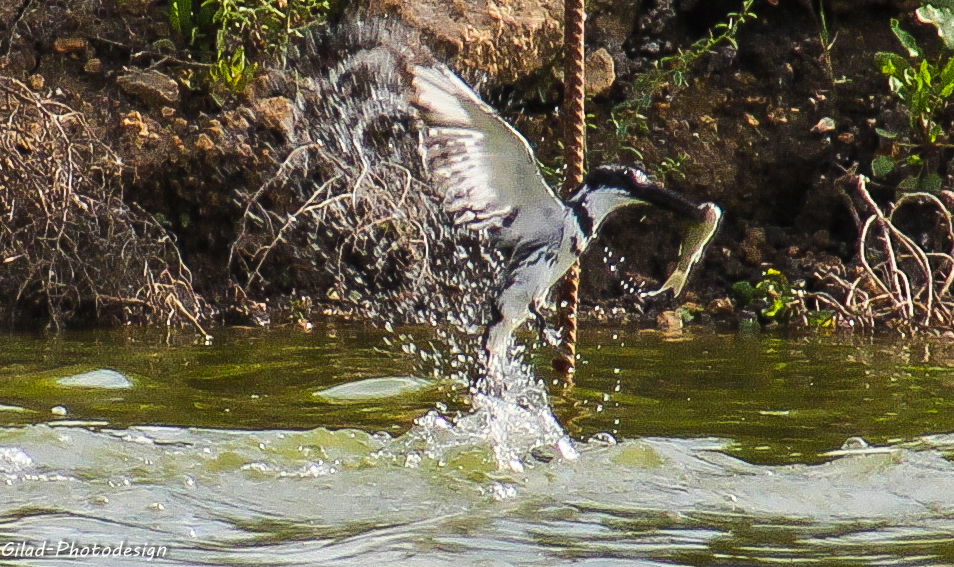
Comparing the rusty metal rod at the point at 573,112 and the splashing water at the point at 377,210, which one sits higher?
the rusty metal rod at the point at 573,112

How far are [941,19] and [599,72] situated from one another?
1.96 metres

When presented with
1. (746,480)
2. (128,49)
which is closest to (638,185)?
(746,480)

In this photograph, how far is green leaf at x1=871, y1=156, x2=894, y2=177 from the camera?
26.6 ft

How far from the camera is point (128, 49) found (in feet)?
26.4

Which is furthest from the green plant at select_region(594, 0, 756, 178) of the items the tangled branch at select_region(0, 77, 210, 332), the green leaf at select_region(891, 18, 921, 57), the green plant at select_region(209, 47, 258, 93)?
the tangled branch at select_region(0, 77, 210, 332)

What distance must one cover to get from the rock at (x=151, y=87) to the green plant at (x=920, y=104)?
393 cm

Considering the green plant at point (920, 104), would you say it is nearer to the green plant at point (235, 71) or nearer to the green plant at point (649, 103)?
the green plant at point (649, 103)

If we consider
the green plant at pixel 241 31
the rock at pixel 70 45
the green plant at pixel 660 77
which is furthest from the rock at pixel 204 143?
the green plant at pixel 660 77

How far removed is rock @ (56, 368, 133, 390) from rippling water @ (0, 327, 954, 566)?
0.18ft

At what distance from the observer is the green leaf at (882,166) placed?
8.11 metres

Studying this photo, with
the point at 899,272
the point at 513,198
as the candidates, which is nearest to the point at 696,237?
the point at 513,198

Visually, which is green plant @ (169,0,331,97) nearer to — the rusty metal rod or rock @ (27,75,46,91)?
rock @ (27,75,46,91)

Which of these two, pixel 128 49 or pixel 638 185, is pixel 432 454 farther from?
pixel 128 49

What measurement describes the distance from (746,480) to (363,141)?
380cm
